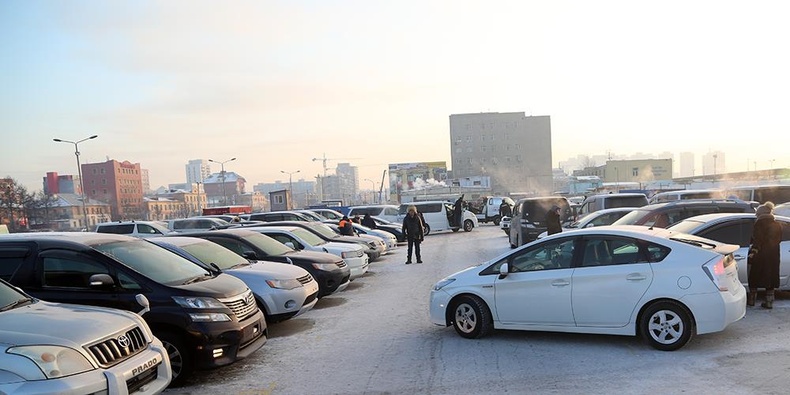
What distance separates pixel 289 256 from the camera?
1041cm

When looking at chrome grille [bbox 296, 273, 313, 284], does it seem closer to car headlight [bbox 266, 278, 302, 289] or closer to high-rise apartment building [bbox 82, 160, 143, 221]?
car headlight [bbox 266, 278, 302, 289]

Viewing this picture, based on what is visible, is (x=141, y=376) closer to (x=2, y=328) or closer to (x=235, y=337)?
(x=2, y=328)

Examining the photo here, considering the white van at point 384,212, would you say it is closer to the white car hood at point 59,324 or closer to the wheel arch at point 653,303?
the wheel arch at point 653,303

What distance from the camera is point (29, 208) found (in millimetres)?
51062

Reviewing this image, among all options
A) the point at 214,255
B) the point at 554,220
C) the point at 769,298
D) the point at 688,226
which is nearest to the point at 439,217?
the point at 554,220

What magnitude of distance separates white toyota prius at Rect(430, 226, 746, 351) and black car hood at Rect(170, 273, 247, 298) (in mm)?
2838

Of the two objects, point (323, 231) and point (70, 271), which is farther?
point (323, 231)

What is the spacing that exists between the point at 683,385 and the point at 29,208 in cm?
6016

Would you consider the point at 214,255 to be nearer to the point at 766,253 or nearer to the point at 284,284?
the point at 284,284

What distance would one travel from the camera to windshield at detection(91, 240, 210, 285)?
20.4ft

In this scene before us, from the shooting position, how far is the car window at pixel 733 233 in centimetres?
835

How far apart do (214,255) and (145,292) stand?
301 cm

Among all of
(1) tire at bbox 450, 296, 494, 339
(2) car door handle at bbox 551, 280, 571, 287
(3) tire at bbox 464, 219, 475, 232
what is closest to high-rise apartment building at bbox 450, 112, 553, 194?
(3) tire at bbox 464, 219, 475, 232

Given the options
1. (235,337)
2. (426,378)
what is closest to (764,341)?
(426,378)
